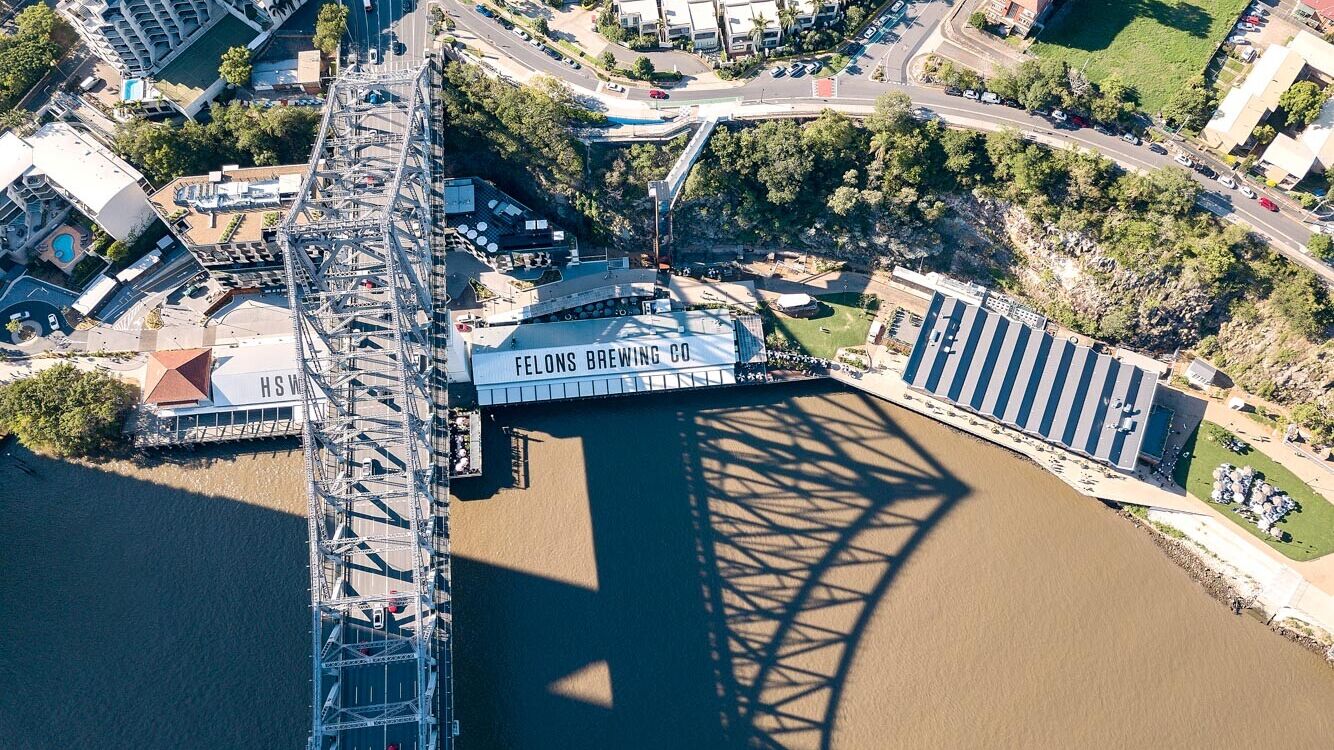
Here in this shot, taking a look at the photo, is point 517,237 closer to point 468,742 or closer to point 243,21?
point 243,21

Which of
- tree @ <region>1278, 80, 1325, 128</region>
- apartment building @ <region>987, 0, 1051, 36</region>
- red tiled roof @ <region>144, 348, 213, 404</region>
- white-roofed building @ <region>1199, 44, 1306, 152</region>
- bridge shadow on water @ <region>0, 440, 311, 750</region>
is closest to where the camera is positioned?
bridge shadow on water @ <region>0, 440, 311, 750</region>

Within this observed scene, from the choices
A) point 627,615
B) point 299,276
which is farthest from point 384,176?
point 627,615

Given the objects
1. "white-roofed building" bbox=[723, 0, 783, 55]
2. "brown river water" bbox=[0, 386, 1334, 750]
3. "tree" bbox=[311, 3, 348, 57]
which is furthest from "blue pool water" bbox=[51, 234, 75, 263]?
"white-roofed building" bbox=[723, 0, 783, 55]

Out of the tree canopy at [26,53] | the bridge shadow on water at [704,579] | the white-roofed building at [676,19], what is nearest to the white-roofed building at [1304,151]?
the bridge shadow on water at [704,579]

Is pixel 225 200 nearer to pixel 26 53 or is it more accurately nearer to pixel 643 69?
pixel 26 53

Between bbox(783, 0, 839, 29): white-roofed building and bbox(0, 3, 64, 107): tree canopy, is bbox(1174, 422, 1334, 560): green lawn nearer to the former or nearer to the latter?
bbox(783, 0, 839, 29): white-roofed building

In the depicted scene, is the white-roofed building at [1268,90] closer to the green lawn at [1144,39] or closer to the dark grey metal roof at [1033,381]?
the green lawn at [1144,39]
